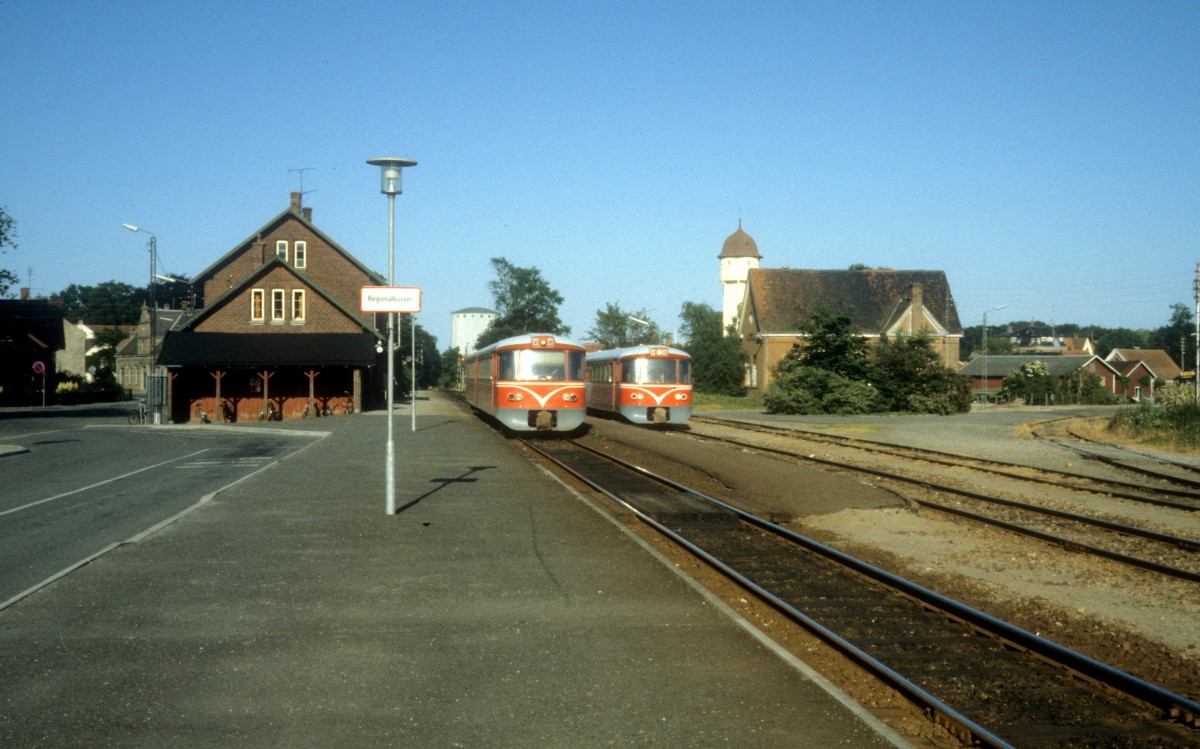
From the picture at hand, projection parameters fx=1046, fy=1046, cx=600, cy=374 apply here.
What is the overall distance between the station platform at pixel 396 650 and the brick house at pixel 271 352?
32.3 m

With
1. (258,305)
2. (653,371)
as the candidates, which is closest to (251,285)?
(258,305)

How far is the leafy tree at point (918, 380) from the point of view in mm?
46781

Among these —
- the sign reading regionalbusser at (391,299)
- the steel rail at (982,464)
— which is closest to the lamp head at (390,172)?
the sign reading regionalbusser at (391,299)

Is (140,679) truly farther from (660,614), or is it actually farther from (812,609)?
(812,609)

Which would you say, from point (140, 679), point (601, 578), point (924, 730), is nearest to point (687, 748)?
point (924, 730)

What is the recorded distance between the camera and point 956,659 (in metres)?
7.02

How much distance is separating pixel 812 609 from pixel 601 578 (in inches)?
74.4

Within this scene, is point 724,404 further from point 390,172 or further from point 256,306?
point 390,172

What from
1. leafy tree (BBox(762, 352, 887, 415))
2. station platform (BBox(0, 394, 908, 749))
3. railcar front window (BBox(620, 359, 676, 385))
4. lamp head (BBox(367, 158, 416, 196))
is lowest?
station platform (BBox(0, 394, 908, 749))

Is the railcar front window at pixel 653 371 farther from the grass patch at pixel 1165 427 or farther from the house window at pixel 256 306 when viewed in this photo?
the house window at pixel 256 306

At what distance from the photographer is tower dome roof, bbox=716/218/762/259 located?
3676 inches

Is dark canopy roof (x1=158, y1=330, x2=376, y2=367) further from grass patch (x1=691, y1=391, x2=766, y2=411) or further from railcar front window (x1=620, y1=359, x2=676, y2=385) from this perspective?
grass patch (x1=691, y1=391, x2=766, y2=411)

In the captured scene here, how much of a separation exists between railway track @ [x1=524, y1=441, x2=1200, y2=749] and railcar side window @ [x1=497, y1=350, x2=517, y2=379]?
16.9m

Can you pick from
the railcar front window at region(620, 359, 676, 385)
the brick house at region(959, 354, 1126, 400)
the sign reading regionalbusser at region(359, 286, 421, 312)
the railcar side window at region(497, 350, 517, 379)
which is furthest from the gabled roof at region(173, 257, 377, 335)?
the brick house at region(959, 354, 1126, 400)
